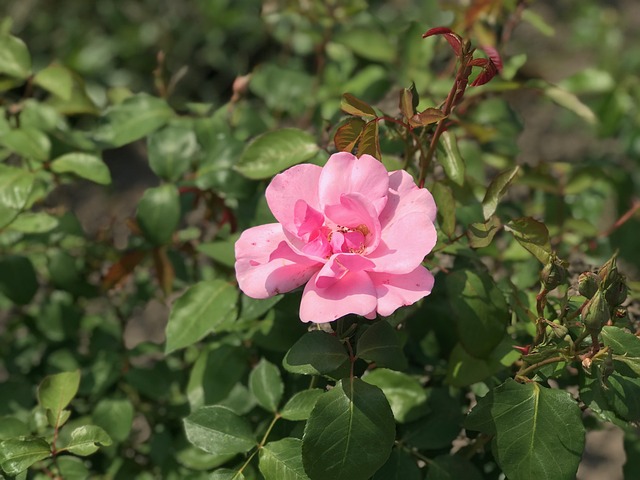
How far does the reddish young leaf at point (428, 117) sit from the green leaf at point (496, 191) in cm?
14

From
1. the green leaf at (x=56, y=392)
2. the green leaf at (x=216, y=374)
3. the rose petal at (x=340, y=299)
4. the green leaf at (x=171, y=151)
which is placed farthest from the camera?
the green leaf at (x=171, y=151)

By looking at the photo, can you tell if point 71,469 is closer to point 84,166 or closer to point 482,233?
point 84,166

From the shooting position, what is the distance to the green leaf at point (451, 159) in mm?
916

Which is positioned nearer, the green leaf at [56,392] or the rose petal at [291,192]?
the rose petal at [291,192]

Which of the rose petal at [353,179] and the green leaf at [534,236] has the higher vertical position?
the rose petal at [353,179]

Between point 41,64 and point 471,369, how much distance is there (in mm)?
2586

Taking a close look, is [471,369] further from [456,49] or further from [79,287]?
[79,287]

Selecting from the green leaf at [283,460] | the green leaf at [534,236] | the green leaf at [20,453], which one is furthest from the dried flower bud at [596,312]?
the green leaf at [20,453]

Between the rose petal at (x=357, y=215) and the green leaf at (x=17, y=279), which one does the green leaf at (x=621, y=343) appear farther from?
the green leaf at (x=17, y=279)

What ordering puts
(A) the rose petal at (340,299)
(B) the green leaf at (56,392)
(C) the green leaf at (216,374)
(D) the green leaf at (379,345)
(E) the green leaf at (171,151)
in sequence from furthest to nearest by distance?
1. (E) the green leaf at (171,151)
2. (C) the green leaf at (216,374)
3. (B) the green leaf at (56,392)
4. (D) the green leaf at (379,345)
5. (A) the rose petal at (340,299)

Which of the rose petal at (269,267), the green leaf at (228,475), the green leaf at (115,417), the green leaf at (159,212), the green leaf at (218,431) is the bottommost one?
the green leaf at (115,417)

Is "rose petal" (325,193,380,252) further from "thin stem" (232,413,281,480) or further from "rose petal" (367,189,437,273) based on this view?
"thin stem" (232,413,281,480)

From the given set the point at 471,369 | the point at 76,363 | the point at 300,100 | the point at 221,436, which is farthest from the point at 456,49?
the point at 76,363

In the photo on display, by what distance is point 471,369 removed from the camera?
3.09 feet
